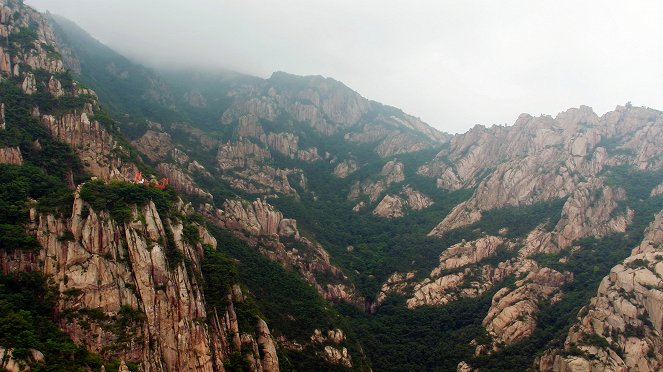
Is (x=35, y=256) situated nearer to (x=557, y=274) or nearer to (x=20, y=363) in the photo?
(x=20, y=363)

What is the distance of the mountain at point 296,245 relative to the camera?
62.4 metres

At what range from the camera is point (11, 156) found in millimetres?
77938

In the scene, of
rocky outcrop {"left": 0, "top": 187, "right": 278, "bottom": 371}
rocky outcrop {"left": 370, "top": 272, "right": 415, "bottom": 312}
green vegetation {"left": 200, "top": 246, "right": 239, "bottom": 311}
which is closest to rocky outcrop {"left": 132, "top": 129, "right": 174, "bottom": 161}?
green vegetation {"left": 200, "top": 246, "right": 239, "bottom": 311}

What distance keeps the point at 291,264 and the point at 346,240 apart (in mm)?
38044

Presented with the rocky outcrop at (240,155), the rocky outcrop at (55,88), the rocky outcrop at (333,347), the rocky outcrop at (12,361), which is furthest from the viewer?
the rocky outcrop at (240,155)

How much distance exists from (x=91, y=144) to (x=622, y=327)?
335 feet

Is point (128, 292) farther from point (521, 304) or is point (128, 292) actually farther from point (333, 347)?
point (521, 304)

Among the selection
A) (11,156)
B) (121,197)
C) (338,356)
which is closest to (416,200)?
(338,356)

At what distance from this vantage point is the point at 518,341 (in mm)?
98312

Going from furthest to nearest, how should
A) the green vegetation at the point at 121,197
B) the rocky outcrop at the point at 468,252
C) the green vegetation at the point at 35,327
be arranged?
the rocky outcrop at the point at 468,252, the green vegetation at the point at 121,197, the green vegetation at the point at 35,327

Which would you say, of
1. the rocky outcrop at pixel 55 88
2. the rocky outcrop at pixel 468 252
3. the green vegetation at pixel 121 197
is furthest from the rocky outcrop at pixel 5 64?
the rocky outcrop at pixel 468 252

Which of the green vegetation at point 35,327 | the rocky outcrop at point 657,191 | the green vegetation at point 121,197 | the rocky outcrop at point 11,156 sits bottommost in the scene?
the green vegetation at point 35,327

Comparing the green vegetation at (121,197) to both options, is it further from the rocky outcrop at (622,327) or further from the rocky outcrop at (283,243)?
the rocky outcrop at (622,327)

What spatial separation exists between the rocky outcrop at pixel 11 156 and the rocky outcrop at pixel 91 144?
13066 millimetres
